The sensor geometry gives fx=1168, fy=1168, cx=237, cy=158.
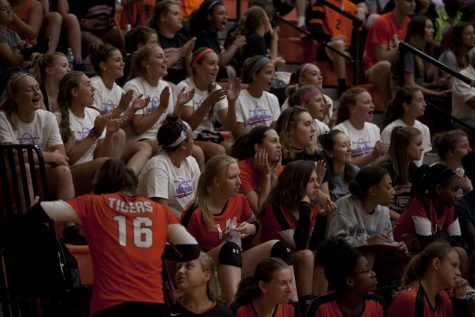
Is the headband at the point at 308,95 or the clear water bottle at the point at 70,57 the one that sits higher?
the clear water bottle at the point at 70,57

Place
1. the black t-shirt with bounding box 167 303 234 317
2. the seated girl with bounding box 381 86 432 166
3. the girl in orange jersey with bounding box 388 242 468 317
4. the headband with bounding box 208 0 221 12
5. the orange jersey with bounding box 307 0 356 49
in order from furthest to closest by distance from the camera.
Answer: the orange jersey with bounding box 307 0 356 49 → the headband with bounding box 208 0 221 12 → the seated girl with bounding box 381 86 432 166 → the girl in orange jersey with bounding box 388 242 468 317 → the black t-shirt with bounding box 167 303 234 317

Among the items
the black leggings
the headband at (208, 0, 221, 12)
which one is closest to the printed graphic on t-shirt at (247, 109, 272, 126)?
the headband at (208, 0, 221, 12)

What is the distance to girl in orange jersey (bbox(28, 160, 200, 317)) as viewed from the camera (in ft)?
19.9

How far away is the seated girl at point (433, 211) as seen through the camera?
8.76 metres

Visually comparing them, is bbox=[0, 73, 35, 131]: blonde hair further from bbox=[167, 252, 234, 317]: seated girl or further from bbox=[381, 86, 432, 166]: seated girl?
bbox=[381, 86, 432, 166]: seated girl

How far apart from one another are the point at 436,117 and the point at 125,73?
326 centimetres

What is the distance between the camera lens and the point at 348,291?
736 cm

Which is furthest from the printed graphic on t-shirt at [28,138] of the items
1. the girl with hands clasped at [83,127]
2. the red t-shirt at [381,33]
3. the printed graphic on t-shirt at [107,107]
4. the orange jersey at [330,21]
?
the orange jersey at [330,21]

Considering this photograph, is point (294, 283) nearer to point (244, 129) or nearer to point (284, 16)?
point (244, 129)

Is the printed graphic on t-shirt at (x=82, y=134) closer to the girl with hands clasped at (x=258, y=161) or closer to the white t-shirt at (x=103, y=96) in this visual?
the white t-shirt at (x=103, y=96)

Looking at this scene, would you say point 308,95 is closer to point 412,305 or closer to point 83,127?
point 83,127

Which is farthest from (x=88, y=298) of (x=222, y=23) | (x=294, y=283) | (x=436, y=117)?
(x=436, y=117)

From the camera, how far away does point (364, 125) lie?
10273 mm

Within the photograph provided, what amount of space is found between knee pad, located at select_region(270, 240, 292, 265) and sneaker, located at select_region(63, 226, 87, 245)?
4.04 feet
